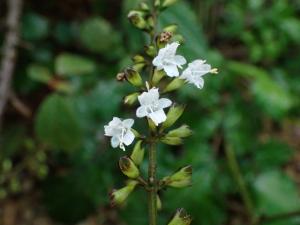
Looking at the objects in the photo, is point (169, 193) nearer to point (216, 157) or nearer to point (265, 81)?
point (216, 157)

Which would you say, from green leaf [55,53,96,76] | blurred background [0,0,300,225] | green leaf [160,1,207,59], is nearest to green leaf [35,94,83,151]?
blurred background [0,0,300,225]

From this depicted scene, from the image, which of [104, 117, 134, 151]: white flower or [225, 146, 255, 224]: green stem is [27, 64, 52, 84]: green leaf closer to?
[225, 146, 255, 224]: green stem

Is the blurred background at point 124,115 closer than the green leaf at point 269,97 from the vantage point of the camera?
Yes

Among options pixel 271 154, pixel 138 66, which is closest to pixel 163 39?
pixel 138 66

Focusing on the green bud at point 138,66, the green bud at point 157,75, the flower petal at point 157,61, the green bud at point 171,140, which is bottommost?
the green bud at point 171,140

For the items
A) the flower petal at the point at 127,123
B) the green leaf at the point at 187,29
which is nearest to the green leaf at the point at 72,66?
the green leaf at the point at 187,29

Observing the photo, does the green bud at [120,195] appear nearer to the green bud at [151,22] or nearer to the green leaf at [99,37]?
the green bud at [151,22]

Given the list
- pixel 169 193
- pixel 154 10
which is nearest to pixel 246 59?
pixel 169 193
